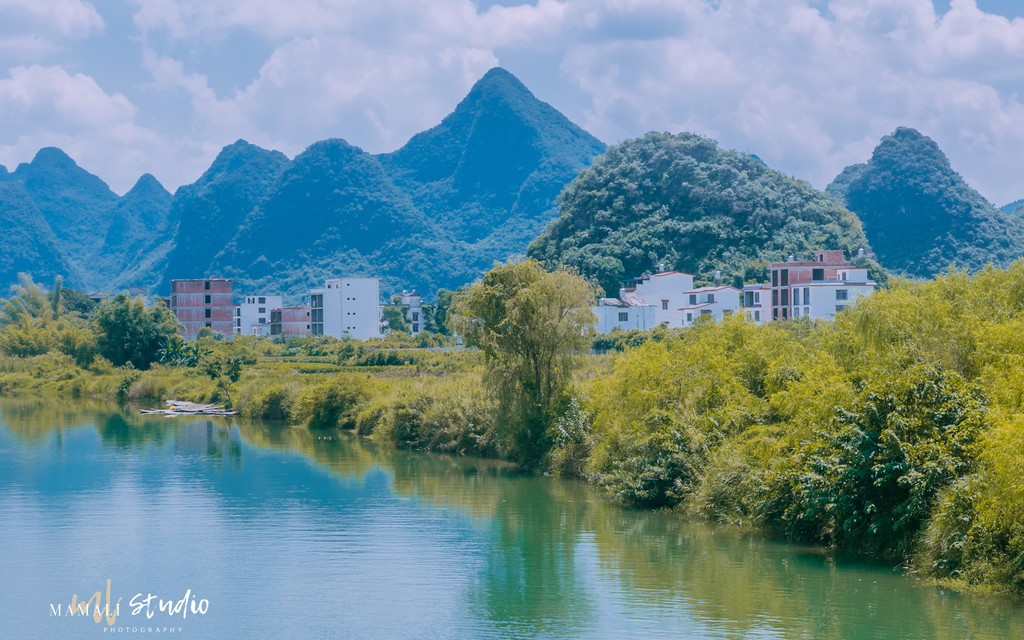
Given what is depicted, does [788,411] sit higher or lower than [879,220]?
lower

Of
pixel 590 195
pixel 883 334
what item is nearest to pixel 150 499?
pixel 883 334

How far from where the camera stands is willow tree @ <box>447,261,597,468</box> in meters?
32.1

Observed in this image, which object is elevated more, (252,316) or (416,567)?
(252,316)

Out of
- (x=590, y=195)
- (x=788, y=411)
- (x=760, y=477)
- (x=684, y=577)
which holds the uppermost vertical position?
(x=590, y=195)

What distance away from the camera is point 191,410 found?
181 ft

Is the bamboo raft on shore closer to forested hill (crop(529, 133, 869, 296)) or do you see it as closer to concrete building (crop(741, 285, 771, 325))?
concrete building (crop(741, 285, 771, 325))

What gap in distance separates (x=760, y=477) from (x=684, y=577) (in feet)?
10.3

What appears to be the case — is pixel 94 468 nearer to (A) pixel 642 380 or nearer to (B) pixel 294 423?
(B) pixel 294 423

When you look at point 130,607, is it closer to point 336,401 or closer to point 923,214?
point 336,401

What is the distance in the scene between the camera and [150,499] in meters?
28.6

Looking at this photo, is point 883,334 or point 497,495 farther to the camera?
point 497,495

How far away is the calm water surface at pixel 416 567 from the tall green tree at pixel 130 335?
133 ft

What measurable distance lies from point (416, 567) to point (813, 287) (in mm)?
58639

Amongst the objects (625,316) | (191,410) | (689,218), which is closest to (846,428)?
(191,410)
